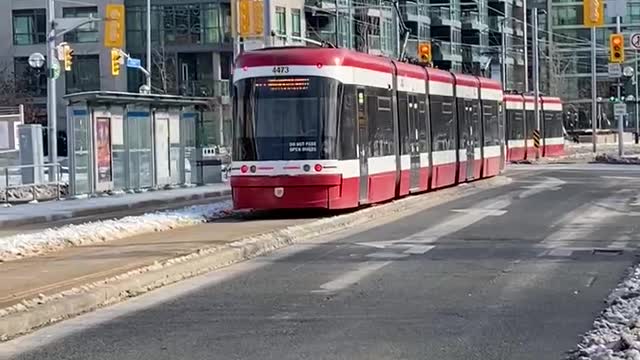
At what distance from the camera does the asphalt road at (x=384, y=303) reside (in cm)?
888

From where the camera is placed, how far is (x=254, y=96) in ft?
68.1

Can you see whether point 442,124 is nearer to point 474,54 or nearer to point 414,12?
point 414,12

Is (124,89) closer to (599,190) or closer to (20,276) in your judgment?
(599,190)

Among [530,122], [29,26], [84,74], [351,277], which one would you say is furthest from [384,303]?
[29,26]

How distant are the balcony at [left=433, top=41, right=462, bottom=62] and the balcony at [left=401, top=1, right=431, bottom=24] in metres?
2.56

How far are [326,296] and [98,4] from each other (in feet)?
216

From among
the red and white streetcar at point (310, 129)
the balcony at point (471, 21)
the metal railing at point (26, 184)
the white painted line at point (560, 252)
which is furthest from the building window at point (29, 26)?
the white painted line at point (560, 252)

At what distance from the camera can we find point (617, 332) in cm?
884

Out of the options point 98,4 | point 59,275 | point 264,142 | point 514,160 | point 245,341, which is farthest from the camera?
point 98,4

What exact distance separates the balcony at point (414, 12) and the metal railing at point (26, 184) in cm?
5812

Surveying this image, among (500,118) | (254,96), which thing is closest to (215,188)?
(500,118)

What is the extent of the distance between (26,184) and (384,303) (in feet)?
73.9

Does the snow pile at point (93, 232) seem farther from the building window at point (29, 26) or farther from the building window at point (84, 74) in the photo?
the building window at point (29, 26)

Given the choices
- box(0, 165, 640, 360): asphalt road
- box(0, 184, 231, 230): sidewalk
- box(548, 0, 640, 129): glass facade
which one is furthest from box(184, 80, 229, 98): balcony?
box(548, 0, 640, 129): glass facade
